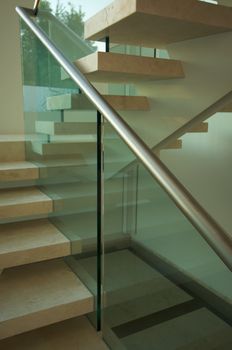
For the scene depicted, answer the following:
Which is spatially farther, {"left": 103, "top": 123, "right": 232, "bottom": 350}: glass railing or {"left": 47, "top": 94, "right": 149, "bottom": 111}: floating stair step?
{"left": 47, "top": 94, "right": 149, "bottom": 111}: floating stair step

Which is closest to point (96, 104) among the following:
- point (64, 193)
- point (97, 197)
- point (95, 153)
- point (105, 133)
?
point (105, 133)

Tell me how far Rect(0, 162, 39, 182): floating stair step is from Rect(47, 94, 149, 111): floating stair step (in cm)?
43

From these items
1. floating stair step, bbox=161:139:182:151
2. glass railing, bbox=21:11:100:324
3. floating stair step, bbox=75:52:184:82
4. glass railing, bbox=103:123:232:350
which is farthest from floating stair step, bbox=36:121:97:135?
floating stair step, bbox=161:139:182:151

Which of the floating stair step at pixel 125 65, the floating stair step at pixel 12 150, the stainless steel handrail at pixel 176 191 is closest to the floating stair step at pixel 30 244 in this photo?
the floating stair step at pixel 12 150

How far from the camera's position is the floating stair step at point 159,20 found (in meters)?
1.33

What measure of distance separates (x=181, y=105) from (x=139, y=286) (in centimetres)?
112

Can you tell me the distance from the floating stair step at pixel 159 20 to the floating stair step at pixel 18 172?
2.95ft

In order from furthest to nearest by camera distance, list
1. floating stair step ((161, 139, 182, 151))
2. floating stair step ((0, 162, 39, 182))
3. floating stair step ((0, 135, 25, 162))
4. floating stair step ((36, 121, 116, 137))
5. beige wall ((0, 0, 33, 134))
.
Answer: beige wall ((0, 0, 33, 134)) → floating stair step ((0, 135, 25, 162)) → floating stair step ((161, 139, 182, 151)) → floating stair step ((0, 162, 39, 182)) → floating stair step ((36, 121, 116, 137))

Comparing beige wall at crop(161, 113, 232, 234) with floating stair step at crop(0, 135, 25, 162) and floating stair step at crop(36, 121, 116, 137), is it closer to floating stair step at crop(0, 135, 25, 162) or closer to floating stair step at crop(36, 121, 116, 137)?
floating stair step at crop(36, 121, 116, 137)

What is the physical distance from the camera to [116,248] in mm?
1499

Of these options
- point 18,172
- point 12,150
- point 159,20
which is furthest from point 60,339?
point 159,20

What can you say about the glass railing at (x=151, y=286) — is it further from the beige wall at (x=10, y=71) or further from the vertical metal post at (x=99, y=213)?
the beige wall at (x=10, y=71)

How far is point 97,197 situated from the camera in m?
1.44

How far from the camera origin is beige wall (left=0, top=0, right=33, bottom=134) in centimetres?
316
